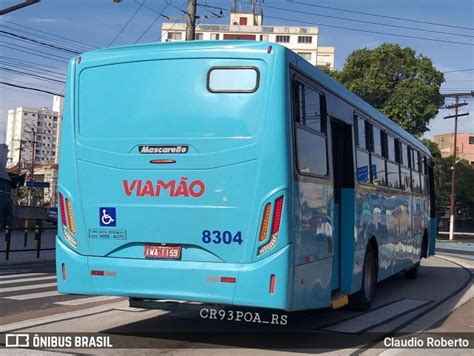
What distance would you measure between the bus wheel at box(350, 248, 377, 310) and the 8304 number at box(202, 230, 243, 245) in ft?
12.7

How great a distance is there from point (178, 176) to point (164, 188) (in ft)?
0.70

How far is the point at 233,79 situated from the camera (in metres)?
6.56

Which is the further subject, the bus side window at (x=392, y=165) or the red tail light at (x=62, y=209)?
the bus side window at (x=392, y=165)

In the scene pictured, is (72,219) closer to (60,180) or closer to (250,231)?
(60,180)

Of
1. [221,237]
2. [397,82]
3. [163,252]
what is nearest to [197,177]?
[221,237]

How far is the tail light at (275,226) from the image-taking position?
A: 20.4ft

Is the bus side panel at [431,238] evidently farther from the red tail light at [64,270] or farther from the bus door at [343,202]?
the red tail light at [64,270]

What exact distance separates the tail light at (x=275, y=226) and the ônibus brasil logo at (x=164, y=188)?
0.83m

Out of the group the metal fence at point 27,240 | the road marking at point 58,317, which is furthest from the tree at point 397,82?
the road marking at point 58,317

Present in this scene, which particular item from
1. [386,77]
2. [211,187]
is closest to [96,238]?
[211,187]

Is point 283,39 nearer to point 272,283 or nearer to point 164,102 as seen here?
point 164,102

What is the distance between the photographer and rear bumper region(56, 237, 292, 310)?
6.18 metres

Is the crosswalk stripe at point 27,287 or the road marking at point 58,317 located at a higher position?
the road marking at point 58,317

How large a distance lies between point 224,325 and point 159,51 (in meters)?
3.88
